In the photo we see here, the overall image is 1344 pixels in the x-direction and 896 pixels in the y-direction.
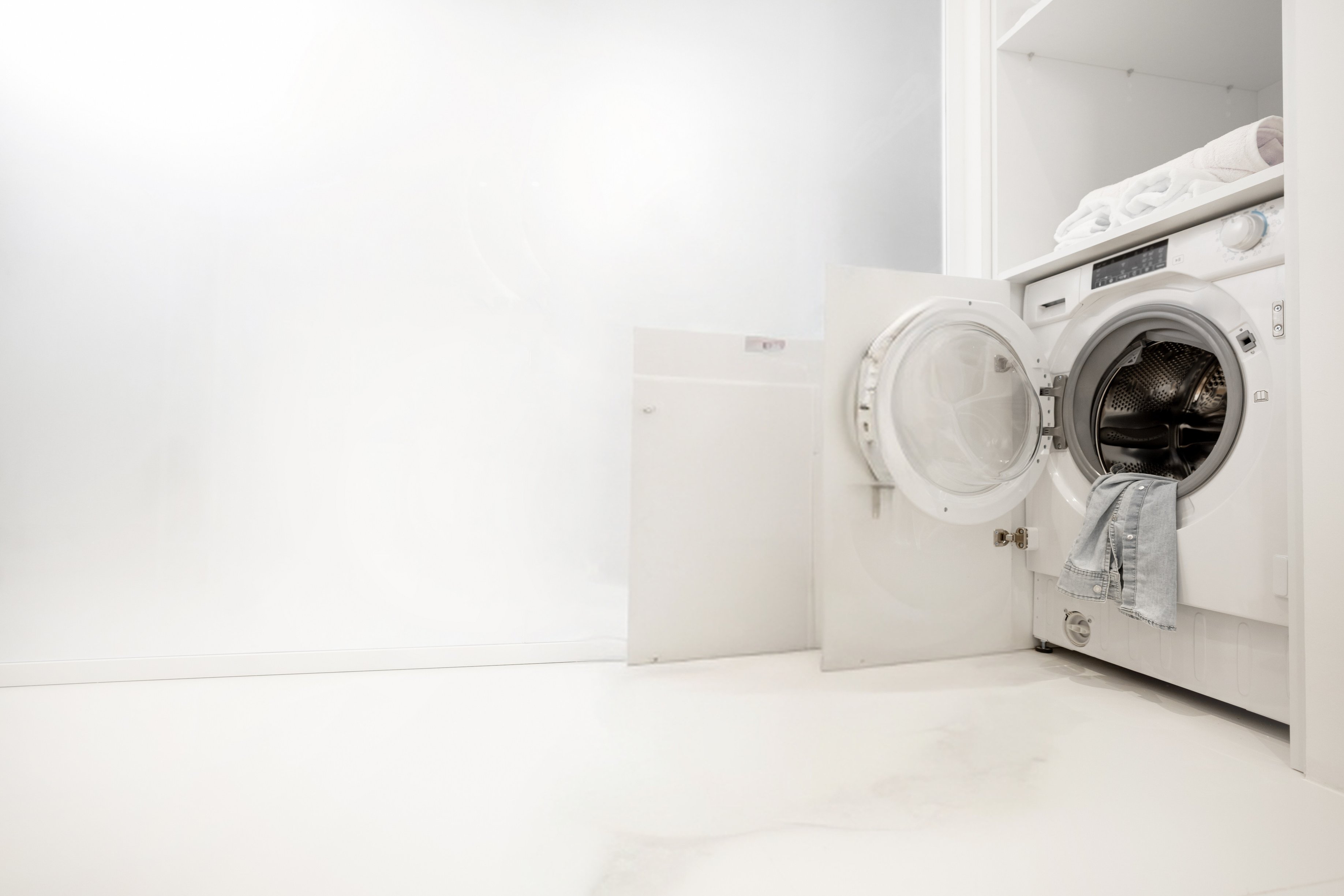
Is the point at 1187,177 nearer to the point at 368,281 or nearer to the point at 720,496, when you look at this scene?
the point at 720,496

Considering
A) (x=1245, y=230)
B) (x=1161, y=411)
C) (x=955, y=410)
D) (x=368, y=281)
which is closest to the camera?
(x=1245, y=230)

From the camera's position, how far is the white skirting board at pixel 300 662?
1698 millimetres

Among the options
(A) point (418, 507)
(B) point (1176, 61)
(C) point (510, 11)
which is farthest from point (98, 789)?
(B) point (1176, 61)

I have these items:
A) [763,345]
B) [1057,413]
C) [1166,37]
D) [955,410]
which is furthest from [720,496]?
[1166,37]

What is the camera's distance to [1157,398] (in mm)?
1658

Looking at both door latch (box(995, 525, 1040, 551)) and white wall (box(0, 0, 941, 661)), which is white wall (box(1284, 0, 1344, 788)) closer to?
door latch (box(995, 525, 1040, 551))

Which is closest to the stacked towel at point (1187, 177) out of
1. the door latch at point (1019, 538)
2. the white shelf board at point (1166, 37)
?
the white shelf board at point (1166, 37)

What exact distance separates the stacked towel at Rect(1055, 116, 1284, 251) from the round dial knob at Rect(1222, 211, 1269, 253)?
113 mm

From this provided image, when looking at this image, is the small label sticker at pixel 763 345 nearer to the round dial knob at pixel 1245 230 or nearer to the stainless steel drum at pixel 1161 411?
the stainless steel drum at pixel 1161 411

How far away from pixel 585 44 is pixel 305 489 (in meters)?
1.61

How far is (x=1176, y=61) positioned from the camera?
217 cm

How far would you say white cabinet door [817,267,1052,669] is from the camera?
1.72 meters

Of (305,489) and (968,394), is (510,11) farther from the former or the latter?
(968,394)

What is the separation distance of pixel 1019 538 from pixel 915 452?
512 millimetres
